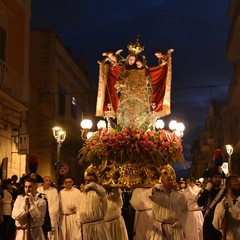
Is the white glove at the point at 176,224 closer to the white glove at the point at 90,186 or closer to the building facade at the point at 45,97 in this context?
the white glove at the point at 90,186

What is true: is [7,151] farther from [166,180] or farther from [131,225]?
[166,180]

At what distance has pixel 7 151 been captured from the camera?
17266 mm

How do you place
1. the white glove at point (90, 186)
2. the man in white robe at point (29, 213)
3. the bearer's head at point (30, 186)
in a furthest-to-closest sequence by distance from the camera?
1. the white glove at point (90, 186)
2. the bearer's head at point (30, 186)
3. the man in white robe at point (29, 213)

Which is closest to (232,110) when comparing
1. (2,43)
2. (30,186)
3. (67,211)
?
(2,43)

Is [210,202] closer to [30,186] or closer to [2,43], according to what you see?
[30,186]

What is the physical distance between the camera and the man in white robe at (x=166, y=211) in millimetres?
9266

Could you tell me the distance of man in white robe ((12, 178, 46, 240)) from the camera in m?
8.62

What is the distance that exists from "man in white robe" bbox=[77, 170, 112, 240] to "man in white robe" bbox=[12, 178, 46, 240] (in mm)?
715

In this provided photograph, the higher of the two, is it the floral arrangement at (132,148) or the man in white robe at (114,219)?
the floral arrangement at (132,148)

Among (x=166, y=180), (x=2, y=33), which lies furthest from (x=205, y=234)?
(x=2, y=33)

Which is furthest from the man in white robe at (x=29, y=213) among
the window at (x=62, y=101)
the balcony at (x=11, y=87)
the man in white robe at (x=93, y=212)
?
the window at (x=62, y=101)

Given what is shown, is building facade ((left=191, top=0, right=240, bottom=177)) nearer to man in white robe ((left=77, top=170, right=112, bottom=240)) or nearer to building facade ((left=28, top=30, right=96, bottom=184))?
building facade ((left=28, top=30, right=96, bottom=184))

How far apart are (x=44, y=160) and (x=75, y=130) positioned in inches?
226

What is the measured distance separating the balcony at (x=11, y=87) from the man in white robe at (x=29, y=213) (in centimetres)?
713
